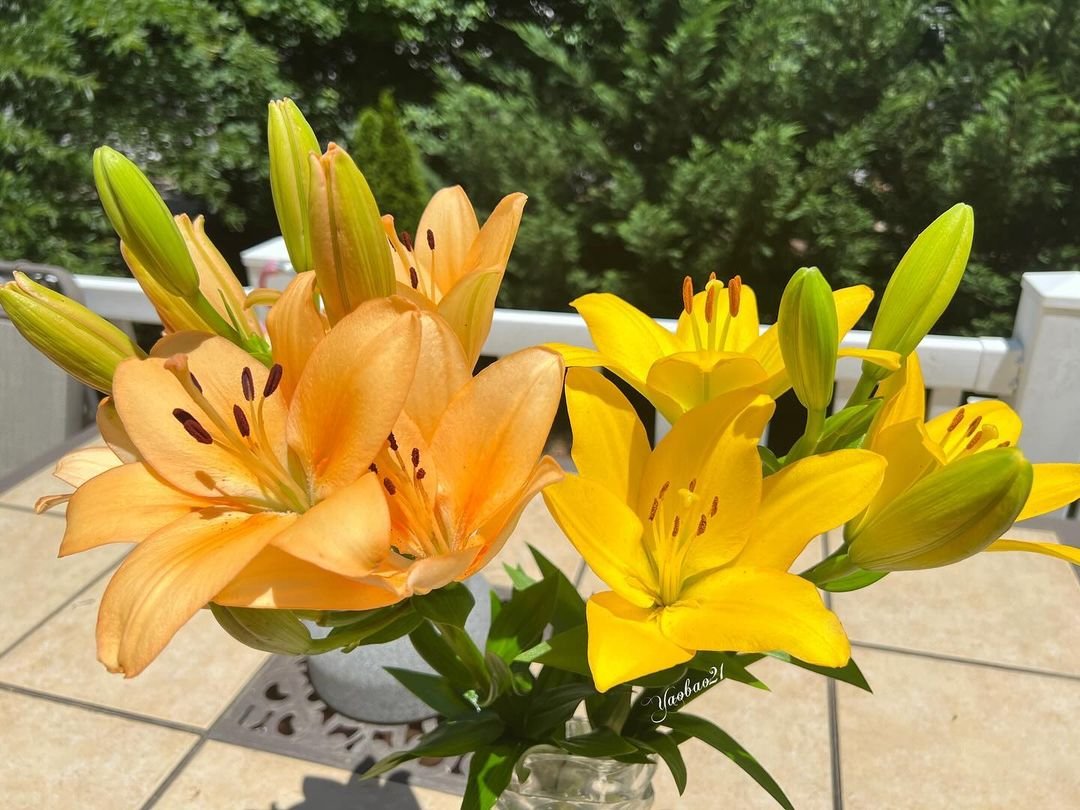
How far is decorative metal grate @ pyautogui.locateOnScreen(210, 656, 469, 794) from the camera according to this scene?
1056 mm

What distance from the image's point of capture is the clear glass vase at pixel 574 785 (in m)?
0.50

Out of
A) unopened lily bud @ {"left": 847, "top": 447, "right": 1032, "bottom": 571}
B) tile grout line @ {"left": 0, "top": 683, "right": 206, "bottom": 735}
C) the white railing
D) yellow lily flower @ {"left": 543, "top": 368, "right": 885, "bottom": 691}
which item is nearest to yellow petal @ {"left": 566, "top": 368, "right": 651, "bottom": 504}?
yellow lily flower @ {"left": 543, "top": 368, "right": 885, "bottom": 691}

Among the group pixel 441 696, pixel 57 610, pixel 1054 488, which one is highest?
pixel 1054 488

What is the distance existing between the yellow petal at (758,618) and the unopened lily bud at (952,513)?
0.13 ft

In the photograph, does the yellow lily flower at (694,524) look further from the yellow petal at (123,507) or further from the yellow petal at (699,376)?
the yellow petal at (123,507)

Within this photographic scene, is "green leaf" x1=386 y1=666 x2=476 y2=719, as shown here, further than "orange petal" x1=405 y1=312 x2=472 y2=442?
Yes

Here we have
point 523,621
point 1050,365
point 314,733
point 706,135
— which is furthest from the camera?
point 706,135

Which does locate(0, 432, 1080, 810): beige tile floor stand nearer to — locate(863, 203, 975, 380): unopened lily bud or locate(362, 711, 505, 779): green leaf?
locate(362, 711, 505, 779): green leaf

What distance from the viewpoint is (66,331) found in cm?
33

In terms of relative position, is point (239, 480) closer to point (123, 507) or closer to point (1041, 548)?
point (123, 507)

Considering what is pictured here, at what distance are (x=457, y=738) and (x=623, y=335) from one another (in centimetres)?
23

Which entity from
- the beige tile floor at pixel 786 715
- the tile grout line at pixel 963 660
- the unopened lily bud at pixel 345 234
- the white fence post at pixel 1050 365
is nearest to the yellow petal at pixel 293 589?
the unopened lily bud at pixel 345 234

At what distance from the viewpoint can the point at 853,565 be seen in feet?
1.17

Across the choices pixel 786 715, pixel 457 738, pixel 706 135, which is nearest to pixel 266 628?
pixel 457 738
